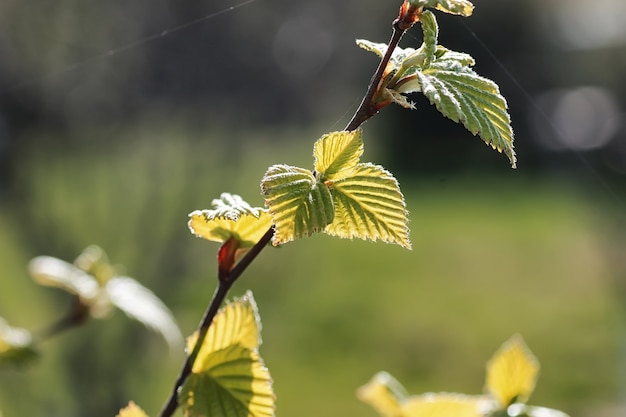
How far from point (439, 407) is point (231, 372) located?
0.54 feet

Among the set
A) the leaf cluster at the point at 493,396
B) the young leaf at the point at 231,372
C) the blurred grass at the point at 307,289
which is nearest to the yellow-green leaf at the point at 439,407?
the leaf cluster at the point at 493,396

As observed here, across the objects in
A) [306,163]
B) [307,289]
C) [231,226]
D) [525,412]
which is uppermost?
[306,163]

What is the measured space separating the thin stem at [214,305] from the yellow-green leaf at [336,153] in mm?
39

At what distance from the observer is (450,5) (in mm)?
358

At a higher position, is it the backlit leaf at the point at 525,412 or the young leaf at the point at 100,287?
the young leaf at the point at 100,287

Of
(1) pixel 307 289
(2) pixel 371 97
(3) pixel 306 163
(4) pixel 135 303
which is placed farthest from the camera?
(3) pixel 306 163

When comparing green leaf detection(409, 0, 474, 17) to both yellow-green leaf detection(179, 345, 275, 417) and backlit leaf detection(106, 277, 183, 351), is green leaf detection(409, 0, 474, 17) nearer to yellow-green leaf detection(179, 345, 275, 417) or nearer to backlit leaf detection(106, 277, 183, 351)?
yellow-green leaf detection(179, 345, 275, 417)

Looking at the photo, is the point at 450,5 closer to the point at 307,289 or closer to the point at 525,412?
the point at 525,412

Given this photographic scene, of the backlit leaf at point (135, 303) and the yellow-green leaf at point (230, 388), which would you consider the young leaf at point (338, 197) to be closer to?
the yellow-green leaf at point (230, 388)

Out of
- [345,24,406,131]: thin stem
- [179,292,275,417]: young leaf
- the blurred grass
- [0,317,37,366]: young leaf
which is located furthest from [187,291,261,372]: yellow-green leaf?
the blurred grass

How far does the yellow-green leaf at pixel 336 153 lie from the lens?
1.16 feet

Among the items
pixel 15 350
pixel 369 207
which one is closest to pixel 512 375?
pixel 369 207

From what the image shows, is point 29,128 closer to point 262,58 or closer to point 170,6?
point 170,6

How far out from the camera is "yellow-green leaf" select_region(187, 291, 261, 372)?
384mm
